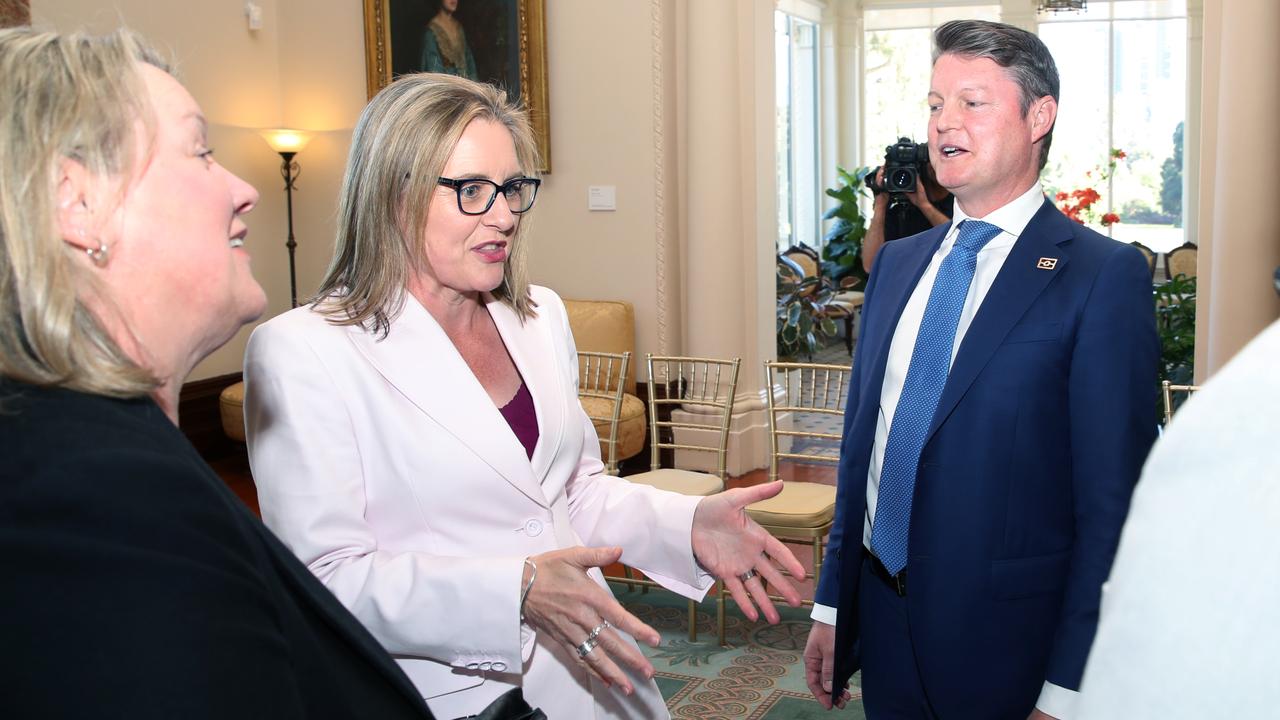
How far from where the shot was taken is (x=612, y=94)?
22.5ft

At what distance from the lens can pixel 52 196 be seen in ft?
2.86

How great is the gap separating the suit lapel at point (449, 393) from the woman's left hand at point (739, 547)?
0.27 metres

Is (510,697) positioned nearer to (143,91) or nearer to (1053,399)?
(143,91)

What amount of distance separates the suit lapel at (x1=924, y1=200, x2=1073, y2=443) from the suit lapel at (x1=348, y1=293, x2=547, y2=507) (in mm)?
731

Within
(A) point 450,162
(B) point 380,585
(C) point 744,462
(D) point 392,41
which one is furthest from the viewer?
(D) point 392,41

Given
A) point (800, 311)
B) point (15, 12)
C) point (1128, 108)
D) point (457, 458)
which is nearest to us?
point (457, 458)

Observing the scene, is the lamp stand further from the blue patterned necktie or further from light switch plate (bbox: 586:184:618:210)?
the blue patterned necktie

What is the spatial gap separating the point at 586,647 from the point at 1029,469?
0.85 m

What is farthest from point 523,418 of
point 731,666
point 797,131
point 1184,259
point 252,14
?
point 797,131

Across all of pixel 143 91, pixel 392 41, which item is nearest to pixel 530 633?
pixel 143 91

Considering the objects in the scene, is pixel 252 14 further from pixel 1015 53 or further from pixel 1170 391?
pixel 1015 53

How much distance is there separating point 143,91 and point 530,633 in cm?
91

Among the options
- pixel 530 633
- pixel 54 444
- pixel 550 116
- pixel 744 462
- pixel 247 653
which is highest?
pixel 550 116

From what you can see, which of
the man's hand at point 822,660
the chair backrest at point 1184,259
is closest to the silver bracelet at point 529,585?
the man's hand at point 822,660
